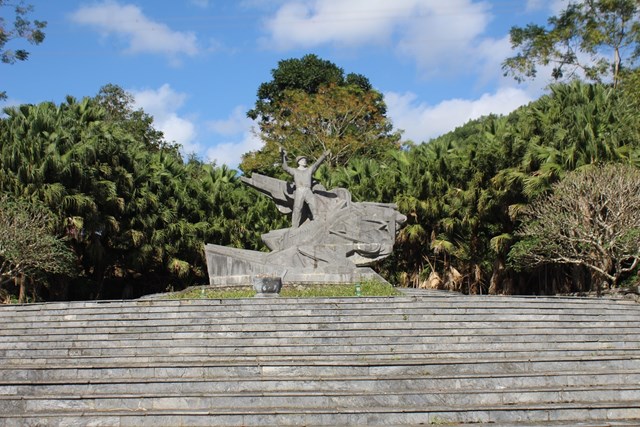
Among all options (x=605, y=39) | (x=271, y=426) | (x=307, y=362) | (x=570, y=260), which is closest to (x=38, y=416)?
(x=271, y=426)

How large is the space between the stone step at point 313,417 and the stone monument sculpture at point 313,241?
12.6m

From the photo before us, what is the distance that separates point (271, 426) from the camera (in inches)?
374

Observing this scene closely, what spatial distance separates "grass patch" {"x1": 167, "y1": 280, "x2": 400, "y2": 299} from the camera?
66.9 ft

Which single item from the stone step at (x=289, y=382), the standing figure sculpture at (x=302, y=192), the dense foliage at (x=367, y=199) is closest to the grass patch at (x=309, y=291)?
the standing figure sculpture at (x=302, y=192)

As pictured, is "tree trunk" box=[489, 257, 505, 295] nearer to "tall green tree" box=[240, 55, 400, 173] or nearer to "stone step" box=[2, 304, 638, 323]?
"stone step" box=[2, 304, 638, 323]

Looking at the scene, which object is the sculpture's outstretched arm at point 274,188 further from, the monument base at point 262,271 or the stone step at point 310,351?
the stone step at point 310,351

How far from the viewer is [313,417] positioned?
378 inches

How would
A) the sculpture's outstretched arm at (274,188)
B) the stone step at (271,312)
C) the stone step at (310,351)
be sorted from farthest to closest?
1. the sculpture's outstretched arm at (274,188)
2. the stone step at (271,312)
3. the stone step at (310,351)

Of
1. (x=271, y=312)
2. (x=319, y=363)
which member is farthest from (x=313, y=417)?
(x=271, y=312)

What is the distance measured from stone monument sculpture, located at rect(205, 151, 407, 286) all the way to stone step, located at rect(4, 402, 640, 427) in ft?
41.4

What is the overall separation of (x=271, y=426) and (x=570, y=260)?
47.1 feet

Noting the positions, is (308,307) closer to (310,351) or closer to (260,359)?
(310,351)

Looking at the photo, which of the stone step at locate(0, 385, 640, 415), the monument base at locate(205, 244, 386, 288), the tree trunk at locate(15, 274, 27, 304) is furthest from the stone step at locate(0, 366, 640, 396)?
the tree trunk at locate(15, 274, 27, 304)

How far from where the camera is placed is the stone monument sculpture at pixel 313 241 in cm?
2261
